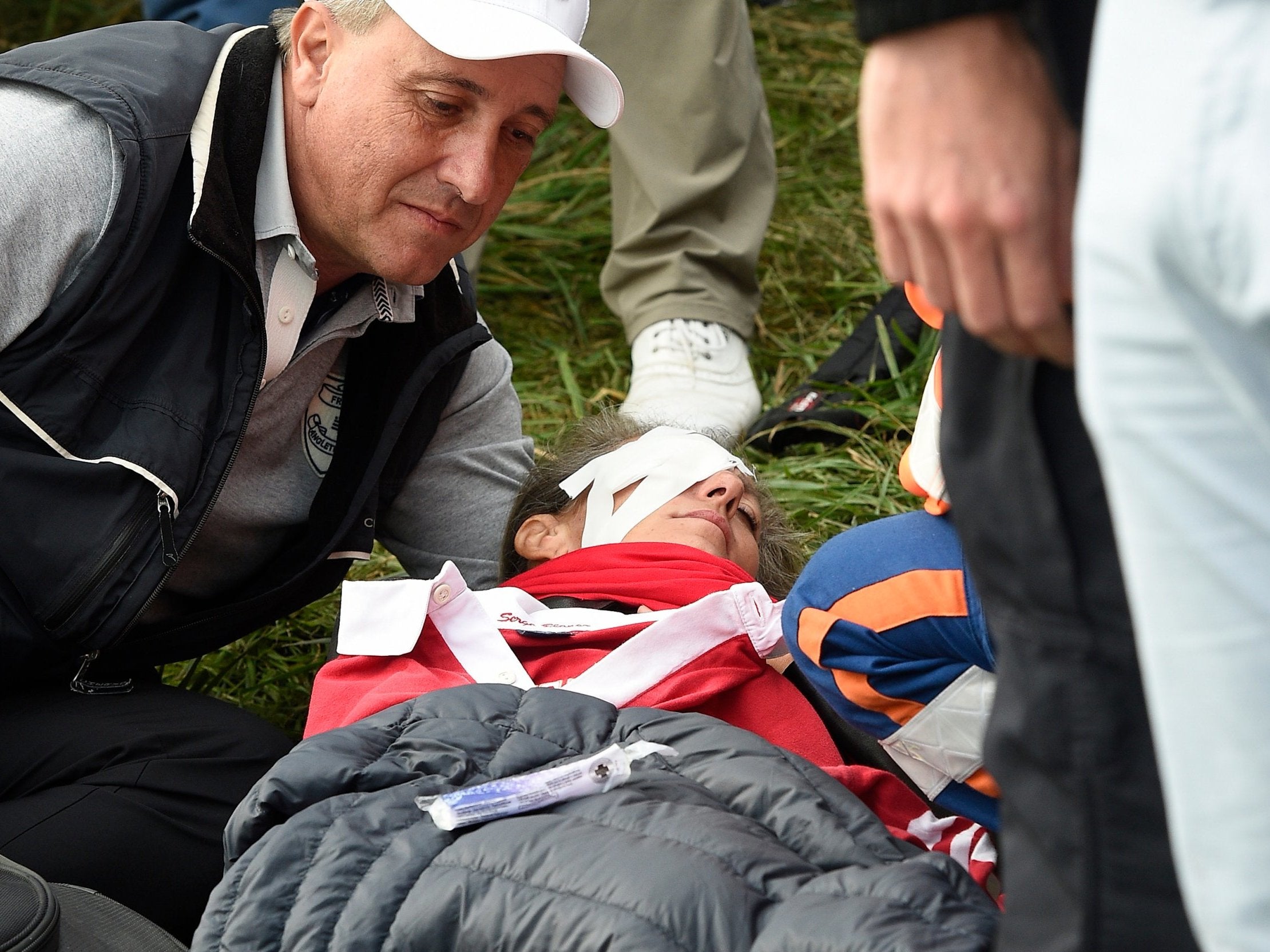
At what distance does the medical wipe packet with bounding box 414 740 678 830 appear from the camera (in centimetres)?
127

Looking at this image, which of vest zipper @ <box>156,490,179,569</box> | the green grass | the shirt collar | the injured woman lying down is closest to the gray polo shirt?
the shirt collar

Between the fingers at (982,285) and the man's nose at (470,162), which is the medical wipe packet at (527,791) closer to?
the fingers at (982,285)

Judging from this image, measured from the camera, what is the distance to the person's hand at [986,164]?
0.72 meters

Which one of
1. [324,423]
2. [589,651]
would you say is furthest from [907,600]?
[324,423]

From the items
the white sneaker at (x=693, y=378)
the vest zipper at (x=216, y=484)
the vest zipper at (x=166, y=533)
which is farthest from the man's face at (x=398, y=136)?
the white sneaker at (x=693, y=378)

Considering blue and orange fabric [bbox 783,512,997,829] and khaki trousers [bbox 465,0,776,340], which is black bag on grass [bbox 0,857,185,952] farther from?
khaki trousers [bbox 465,0,776,340]

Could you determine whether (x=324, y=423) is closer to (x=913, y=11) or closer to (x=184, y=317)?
(x=184, y=317)

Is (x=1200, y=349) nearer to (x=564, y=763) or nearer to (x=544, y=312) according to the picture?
(x=564, y=763)

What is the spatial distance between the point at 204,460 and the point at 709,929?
1.11m

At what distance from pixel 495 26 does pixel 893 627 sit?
100cm

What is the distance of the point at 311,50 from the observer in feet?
6.66

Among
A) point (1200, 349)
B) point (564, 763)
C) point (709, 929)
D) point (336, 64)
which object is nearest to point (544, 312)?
point (336, 64)

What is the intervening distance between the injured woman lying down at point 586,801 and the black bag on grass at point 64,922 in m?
0.20

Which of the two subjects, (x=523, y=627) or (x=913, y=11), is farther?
(x=523, y=627)
